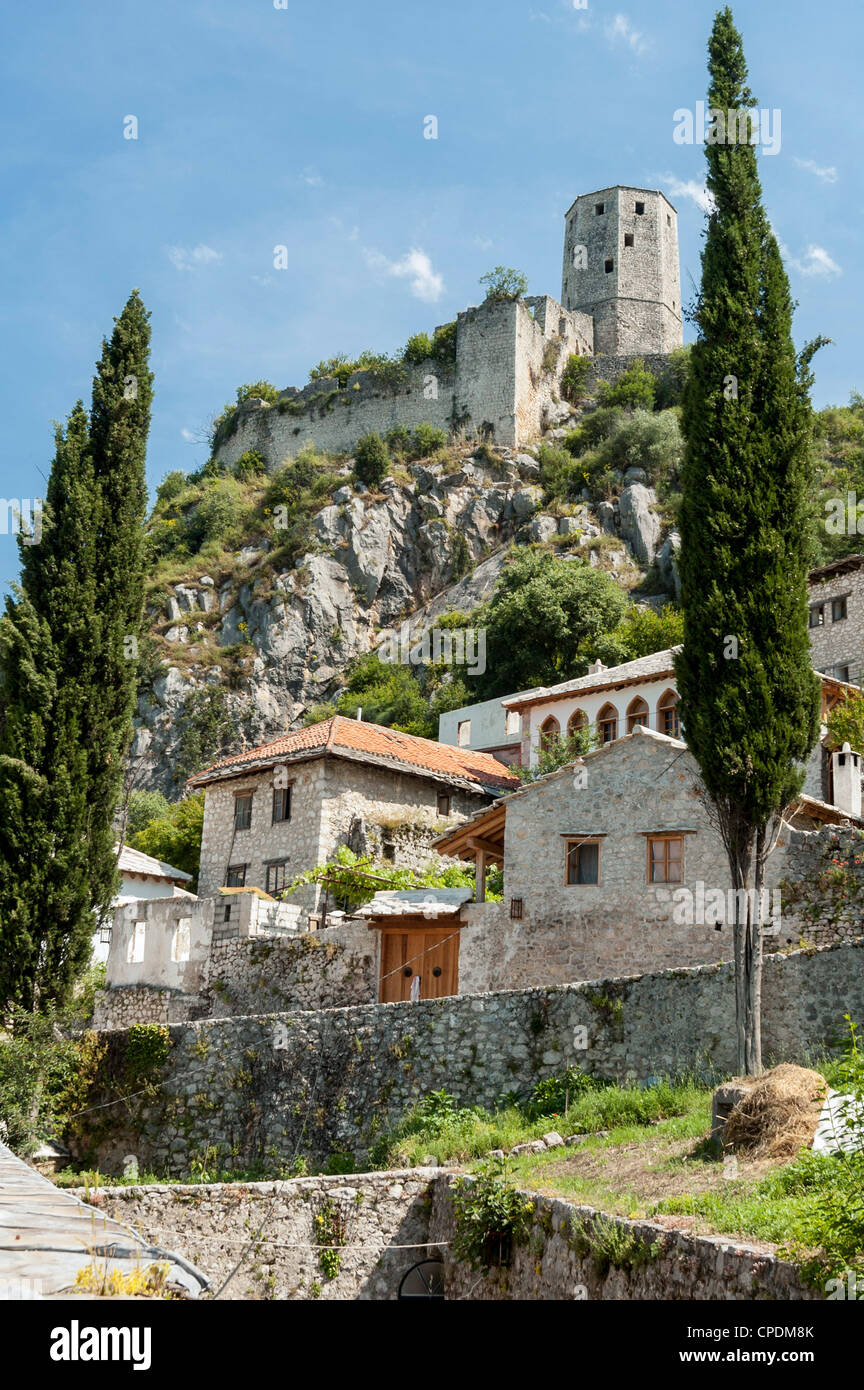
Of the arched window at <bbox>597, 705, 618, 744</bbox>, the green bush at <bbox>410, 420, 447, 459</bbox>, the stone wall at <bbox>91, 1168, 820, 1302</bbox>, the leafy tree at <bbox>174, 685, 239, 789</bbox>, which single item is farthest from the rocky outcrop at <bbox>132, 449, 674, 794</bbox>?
the stone wall at <bbox>91, 1168, 820, 1302</bbox>

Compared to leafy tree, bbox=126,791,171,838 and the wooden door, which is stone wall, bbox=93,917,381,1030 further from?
leafy tree, bbox=126,791,171,838

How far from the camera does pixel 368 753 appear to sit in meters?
32.4

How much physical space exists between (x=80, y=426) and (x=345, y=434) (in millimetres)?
58340

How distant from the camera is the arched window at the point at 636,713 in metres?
34.4

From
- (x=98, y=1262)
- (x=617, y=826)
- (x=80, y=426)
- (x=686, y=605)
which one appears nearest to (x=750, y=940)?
(x=686, y=605)

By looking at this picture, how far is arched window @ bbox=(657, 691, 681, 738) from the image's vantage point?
33.4 meters

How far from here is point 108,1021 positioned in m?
25.9

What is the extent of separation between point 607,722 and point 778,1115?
23.5 m

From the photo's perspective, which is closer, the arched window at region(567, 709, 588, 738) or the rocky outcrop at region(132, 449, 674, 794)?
the arched window at region(567, 709, 588, 738)

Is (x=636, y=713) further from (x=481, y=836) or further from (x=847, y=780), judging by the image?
(x=481, y=836)

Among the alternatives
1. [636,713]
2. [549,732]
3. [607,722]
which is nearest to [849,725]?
[636,713]

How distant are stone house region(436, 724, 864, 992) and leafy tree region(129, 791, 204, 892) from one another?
2129 cm

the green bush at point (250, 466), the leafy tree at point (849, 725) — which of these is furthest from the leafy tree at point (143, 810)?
the green bush at point (250, 466)
